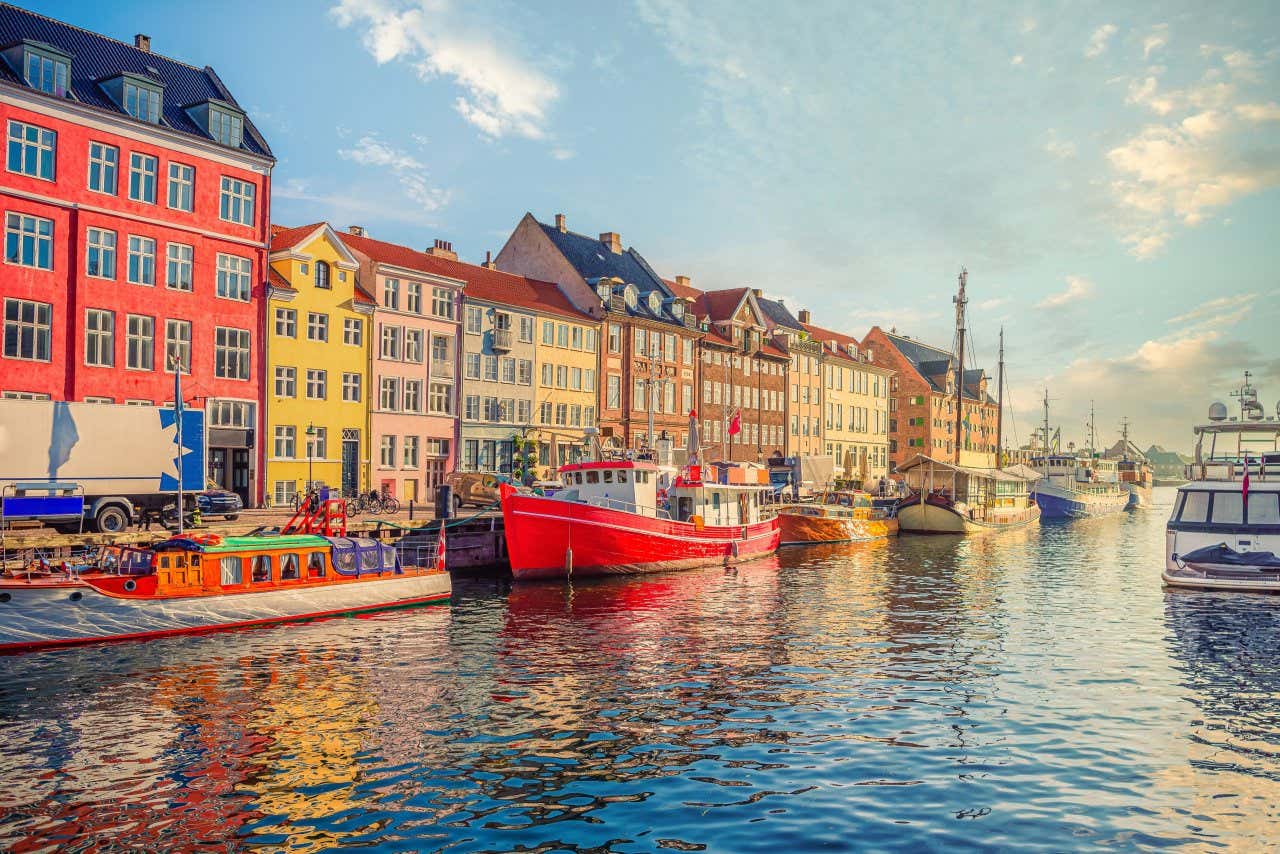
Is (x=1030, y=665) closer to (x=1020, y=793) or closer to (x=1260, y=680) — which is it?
(x=1260, y=680)

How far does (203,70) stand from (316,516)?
30.7m

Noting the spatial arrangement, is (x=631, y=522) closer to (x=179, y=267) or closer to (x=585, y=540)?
(x=585, y=540)

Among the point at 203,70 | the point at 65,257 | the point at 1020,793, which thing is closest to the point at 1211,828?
the point at 1020,793

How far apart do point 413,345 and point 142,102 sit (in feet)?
65.9

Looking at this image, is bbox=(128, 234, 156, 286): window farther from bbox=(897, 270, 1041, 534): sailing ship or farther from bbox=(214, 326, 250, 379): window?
bbox=(897, 270, 1041, 534): sailing ship

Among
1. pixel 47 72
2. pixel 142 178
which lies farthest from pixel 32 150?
pixel 142 178

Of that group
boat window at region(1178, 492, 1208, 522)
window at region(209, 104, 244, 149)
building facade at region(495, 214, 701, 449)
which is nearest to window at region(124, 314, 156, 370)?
window at region(209, 104, 244, 149)

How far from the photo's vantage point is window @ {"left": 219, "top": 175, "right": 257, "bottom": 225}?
50594 millimetres

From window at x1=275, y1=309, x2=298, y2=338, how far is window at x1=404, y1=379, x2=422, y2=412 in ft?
27.7

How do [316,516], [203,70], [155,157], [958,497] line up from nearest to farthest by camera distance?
[316,516], [155,157], [203,70], [958,497]

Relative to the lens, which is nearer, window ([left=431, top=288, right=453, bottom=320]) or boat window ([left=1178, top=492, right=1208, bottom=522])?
boat window ([left=1178, top=492, right=1208, bottom=522])

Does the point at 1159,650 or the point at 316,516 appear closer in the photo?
the point at 1159,650

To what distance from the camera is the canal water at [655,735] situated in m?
13.3

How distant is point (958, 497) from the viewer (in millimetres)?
78938
